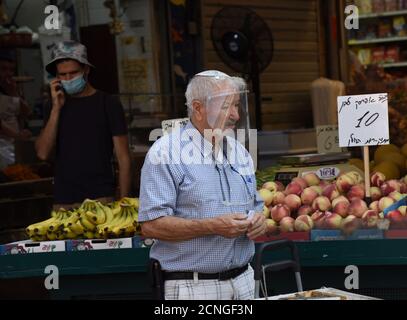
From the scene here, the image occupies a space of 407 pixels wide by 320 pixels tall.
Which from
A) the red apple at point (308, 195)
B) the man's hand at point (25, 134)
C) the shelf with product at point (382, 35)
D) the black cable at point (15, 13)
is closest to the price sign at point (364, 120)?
the red apple at point (308, 195)

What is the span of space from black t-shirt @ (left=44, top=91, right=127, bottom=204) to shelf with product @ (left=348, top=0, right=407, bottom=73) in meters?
4.11

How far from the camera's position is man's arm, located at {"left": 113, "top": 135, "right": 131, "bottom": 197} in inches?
221

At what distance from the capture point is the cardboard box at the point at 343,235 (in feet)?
15.5

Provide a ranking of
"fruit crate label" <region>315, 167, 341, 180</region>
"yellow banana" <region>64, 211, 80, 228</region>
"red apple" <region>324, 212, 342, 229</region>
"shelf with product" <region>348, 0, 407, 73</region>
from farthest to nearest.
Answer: "shelf with product" <region>348, 0, 407, 73</region>, "fruit crate label" <region>315, 167, 341, 180</region>, "yellow banana" <region>64, 211, 80, 228</region>, "red apple" <region>324, 212, 342, 229</region>

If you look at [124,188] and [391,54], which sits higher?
[391,54]

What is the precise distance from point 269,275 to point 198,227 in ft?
4.54

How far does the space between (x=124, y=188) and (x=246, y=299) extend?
209 centimetres

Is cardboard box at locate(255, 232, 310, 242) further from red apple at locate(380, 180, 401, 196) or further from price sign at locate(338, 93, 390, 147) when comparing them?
red apple at locate(380, 180, 401, 196)

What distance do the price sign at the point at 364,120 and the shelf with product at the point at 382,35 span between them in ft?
14.3

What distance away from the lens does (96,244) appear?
4.99 meters

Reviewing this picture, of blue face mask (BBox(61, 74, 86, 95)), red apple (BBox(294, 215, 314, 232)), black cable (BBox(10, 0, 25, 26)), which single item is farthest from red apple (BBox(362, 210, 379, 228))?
black cable (BBox(10, 0, 25, 26))
